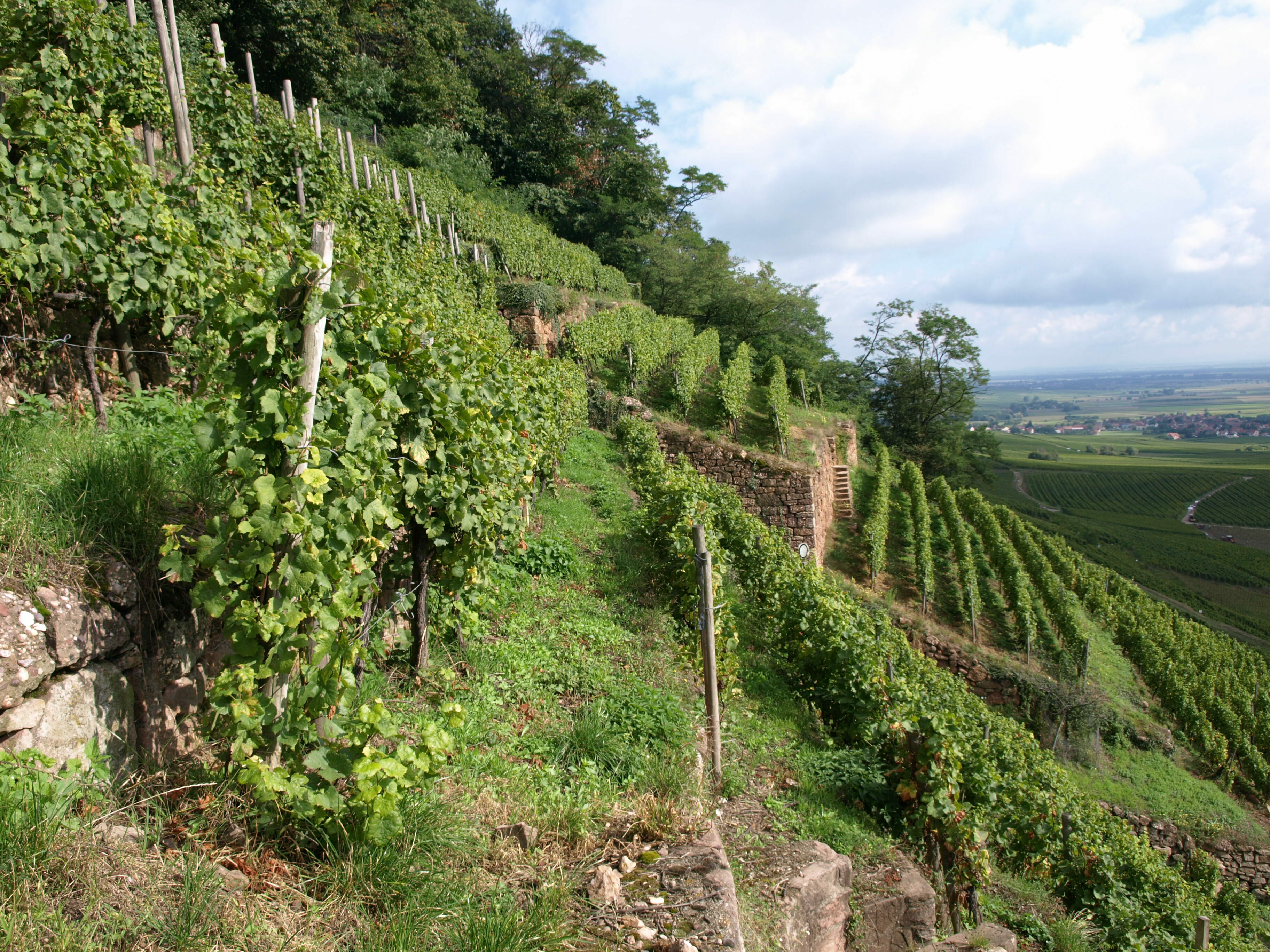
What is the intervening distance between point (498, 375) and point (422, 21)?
2876 cm

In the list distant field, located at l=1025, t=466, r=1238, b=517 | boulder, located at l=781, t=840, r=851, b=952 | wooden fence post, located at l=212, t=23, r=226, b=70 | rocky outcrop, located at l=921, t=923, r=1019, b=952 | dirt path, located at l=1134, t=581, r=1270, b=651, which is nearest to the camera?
boulder, located at l=781, t=840, r=851, b=952

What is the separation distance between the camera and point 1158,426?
12825 cm

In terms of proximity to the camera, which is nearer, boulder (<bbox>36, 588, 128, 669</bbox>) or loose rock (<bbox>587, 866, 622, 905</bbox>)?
boulder (<bbox>36, 588, 128, 669</bbox>)

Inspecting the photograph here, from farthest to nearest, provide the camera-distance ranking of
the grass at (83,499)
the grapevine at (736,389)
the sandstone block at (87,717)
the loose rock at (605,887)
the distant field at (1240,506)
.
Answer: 1. the distant field at (1240,506)
2. the grapevine at (736,389)
3. the loose rock at (605,887)
4. the grass at (83,499)
5. the sandstone block at (87,717)

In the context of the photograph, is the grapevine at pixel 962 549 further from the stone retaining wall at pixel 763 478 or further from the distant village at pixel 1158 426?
the distant village at pixel 1158 426

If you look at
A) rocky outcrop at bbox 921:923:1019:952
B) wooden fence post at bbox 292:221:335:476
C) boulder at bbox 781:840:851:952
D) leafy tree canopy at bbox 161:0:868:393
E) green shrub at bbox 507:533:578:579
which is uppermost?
leafy tree canopy at bbox 161:0:868:393

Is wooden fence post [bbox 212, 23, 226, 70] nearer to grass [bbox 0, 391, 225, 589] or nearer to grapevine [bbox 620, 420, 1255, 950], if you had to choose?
grass [bbox 0, 391, 225, 589]

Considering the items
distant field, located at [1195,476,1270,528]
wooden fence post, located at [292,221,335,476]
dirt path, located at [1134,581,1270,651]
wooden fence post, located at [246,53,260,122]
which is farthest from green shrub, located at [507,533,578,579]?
distant field, located at [1195,476,1270,528]

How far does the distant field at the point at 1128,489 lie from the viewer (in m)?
56.3

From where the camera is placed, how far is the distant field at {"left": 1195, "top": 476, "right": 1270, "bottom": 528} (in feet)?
170

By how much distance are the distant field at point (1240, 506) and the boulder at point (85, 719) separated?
68132 mm

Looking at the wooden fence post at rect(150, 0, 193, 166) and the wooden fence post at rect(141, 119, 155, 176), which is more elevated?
the wooden fence post at rect(150, 0, 193, 166)

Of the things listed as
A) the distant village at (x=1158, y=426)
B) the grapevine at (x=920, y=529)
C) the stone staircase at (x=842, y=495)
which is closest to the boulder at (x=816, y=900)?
the grapevine at (x=920, y=529)

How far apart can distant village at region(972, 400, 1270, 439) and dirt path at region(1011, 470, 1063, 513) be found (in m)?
25.8
